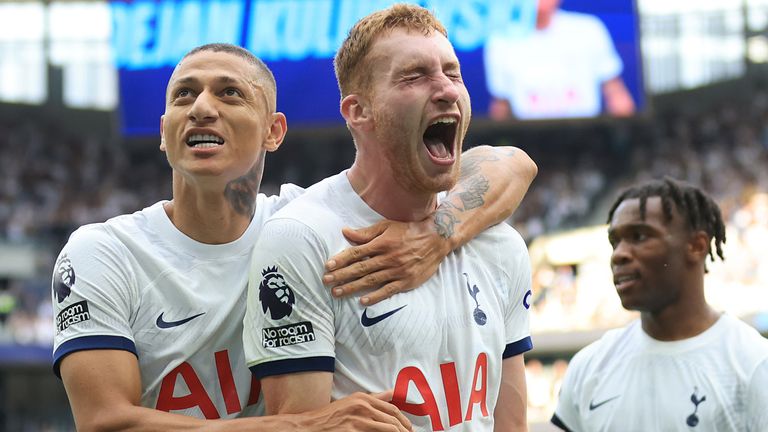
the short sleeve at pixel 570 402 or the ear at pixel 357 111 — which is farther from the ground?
the ear at pixel 357 111

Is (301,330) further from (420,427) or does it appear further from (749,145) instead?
(749,145)

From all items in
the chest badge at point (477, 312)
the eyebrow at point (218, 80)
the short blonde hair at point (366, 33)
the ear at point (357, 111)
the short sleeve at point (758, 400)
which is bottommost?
the short sleeve at point (758, 400)

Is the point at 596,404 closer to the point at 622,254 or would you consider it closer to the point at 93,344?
the point at 622,254

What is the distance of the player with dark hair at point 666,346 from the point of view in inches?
196

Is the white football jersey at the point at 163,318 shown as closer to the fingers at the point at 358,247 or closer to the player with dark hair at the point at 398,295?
the player with dark hair at the point at 398,295

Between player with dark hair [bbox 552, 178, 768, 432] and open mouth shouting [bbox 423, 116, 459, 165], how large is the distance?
6.52ft

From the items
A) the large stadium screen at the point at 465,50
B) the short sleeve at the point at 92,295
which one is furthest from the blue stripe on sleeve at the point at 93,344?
the large stadium screen at the point at 465,50

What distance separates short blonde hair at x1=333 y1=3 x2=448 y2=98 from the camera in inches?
138

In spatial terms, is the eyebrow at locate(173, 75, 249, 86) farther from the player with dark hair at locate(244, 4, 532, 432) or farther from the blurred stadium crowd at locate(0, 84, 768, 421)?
the blurred stadium crowd at locate(0, 84, 768, 421)

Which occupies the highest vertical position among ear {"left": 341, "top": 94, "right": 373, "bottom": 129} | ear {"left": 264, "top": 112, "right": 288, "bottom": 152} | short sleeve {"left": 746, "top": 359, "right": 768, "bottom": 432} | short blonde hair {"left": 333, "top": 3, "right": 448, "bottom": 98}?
short blonde hair {"left": 333, "top": 3, "right": 448, "bottom": 98}

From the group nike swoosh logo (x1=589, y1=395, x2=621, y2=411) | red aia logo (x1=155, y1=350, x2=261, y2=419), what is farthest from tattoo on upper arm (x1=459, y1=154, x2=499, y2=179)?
nike swoosh logo (x1=589, y1=395, x2=621, y2=411)

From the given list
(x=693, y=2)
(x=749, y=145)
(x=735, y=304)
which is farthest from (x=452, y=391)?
(x=693, y=2)

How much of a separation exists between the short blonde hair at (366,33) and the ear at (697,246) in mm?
2266

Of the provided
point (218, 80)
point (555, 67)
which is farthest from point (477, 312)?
point (555, 67)
